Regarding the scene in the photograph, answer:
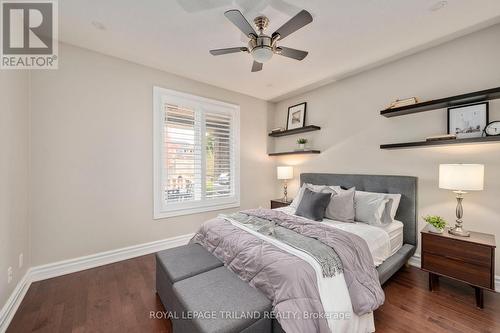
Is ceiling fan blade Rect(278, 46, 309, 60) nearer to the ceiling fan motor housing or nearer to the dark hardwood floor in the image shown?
the ceiling fan motor housing

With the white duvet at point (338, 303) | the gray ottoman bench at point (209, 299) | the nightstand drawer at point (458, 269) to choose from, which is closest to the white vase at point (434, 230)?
the nightstand drawer at point (458, 269)

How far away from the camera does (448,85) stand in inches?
103

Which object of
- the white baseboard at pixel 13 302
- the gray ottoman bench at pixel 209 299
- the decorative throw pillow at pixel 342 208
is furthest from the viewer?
the decorative throw pillow at pixel 342 208

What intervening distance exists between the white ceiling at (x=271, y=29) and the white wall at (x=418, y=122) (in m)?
0.24

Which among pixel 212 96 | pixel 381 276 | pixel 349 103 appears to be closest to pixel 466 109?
pixel 349 103

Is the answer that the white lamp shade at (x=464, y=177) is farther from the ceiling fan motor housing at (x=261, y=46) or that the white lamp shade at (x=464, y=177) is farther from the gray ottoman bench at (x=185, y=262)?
the gray ottoman bench at (x=185, y=262)

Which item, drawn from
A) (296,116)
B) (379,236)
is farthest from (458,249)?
(296,116)

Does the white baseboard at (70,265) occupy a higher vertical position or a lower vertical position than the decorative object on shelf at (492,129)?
lower

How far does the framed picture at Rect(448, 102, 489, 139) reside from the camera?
7.66 ft

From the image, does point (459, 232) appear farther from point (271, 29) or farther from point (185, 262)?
point (271, 29)

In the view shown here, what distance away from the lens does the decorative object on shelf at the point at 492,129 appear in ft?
7.20

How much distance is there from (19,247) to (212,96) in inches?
130

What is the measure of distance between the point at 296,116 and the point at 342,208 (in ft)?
7.59

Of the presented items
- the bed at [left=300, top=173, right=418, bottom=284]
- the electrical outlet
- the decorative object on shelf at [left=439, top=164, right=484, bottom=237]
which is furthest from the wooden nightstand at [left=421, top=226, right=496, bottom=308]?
the electrical outlet
